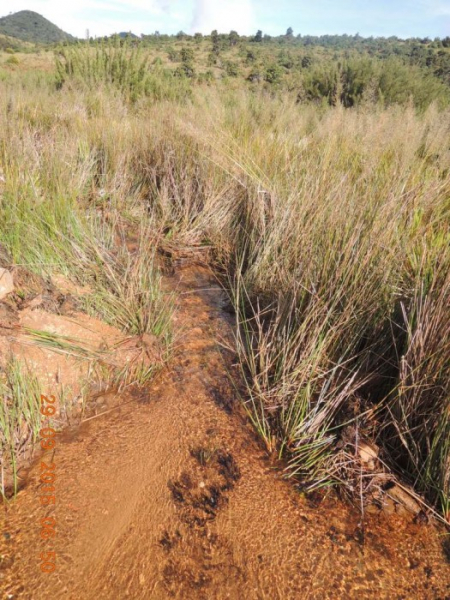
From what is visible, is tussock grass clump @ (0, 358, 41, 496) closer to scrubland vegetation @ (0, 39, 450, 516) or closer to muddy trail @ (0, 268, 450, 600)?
muddy trail @ (0, 268, 450, 600)

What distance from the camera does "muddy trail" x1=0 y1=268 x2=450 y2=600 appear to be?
116 centimetres

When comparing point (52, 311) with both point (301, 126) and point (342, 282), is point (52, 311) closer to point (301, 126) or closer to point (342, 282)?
point (342, 282)

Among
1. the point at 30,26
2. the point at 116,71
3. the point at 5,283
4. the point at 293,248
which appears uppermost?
the point at 30,26

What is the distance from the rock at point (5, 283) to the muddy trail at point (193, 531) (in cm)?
79

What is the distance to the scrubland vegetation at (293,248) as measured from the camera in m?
1.45

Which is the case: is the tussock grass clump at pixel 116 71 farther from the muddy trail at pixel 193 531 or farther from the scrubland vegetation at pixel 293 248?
the muddy trail at pixel 193 531

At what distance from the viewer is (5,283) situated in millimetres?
1854

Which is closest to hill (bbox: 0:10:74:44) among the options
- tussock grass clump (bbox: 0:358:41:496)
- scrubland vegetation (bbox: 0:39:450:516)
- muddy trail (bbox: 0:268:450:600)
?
scrubland vegetation (bbox: 0:39:450:516)

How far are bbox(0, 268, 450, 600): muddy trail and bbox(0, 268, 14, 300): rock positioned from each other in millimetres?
788

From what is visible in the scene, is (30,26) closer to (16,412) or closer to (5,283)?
(5,283)

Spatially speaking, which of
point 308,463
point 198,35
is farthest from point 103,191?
point 198,35

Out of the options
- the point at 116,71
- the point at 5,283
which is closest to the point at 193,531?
the point at 5,283

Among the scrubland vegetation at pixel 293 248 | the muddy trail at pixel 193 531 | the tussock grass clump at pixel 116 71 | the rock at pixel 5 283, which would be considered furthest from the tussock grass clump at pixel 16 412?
the tussock grass clump at pixel 116 71

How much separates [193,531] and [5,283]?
147 centimetres
